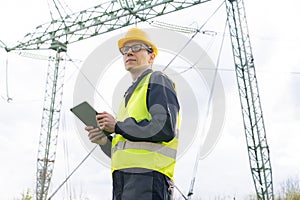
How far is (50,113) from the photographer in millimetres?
20969

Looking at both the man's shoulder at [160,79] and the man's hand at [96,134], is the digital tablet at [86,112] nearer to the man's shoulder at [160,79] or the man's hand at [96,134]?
the man's hand at [96,134]

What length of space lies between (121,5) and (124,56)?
14914mm

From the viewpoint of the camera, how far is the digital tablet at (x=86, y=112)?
192cm

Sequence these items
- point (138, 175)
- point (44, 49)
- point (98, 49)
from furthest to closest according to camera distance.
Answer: point (44, 49)
point (98, 49)
point (138, 175)

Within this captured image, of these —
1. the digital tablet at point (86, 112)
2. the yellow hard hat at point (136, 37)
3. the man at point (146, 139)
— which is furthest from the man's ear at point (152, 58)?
the digital tablet at point (86, 112)

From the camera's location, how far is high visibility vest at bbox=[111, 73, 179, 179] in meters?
1.74

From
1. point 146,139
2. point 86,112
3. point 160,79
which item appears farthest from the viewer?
point 86,112

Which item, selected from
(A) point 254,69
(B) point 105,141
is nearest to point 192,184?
(B) point 105,141

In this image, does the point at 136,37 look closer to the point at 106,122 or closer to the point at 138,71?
the point at 138,71

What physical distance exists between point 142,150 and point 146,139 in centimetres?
6

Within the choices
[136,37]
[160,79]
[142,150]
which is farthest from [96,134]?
[136,37]

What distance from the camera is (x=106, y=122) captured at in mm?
1817

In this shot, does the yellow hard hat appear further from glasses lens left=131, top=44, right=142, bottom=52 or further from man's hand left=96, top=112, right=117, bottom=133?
man's hand left=96, top=112, right=117, bottom=133

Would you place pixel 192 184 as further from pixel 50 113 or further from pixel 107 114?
pixel 50 113
